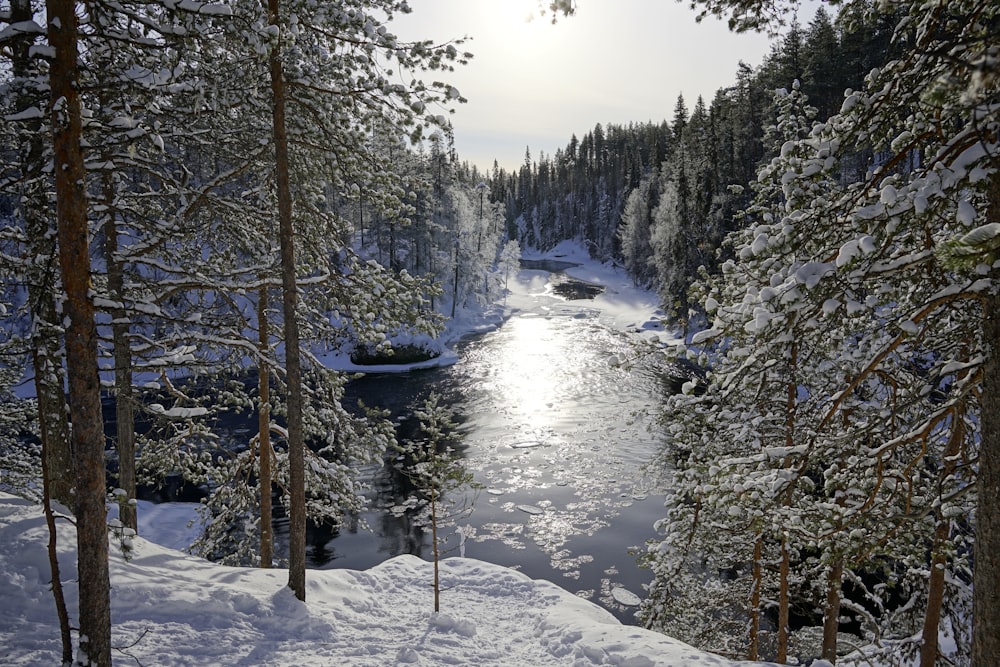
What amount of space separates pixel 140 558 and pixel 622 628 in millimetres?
8335

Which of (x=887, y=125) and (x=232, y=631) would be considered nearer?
(x=887, y=125)

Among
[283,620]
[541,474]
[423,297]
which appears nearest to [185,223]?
[423,297]

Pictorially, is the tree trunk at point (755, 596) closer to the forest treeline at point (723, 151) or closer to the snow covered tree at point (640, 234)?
the forest treeline at point (723, 151)

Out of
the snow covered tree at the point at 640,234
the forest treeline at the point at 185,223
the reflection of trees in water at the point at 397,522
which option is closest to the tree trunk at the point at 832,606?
the forest treeline at the point at 185,223

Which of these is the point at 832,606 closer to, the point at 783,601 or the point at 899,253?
the point at 783,601

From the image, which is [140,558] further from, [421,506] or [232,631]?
[421,506]

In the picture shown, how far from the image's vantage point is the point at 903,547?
22.1 feet

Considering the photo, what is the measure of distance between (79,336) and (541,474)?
65.0 feet

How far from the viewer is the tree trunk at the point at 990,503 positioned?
3.87 m

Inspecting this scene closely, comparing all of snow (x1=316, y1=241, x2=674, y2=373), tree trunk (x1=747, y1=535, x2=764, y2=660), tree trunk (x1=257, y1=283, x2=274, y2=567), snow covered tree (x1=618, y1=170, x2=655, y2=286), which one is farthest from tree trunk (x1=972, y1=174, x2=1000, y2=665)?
snow covered tree (x1=618, y1=170, x2=655, y2=286)

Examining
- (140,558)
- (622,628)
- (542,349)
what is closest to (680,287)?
(542,349)

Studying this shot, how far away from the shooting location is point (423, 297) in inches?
393

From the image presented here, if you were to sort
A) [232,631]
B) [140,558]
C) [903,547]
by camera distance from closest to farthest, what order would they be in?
[903,547] → [232,631] → [140,558]

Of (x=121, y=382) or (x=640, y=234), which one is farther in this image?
(x=640, y=234)
